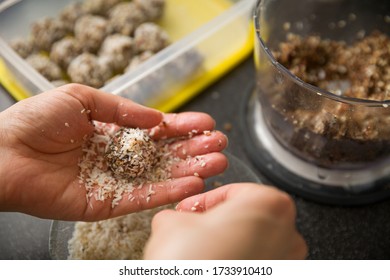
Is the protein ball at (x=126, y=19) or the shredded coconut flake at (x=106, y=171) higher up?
the protein ball at (x=126, y=19)

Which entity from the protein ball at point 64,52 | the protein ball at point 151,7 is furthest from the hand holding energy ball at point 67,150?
the protein ball at point 151,7

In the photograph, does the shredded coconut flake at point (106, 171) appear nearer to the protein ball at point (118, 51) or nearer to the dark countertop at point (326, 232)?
the dark countertop at point (326, 232)

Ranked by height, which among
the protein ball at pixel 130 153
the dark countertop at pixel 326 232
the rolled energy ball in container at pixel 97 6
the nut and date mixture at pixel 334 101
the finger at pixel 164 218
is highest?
the rolled energy ball in container at pixel 97 6

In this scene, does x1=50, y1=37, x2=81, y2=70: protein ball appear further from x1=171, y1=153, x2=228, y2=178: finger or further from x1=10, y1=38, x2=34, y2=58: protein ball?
x1=171, y1=153, x2=228, y2=178: finger

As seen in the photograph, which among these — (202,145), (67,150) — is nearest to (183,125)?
(202,145)

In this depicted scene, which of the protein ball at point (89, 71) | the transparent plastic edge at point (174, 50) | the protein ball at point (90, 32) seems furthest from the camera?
the protein ball at point (90, 32)
